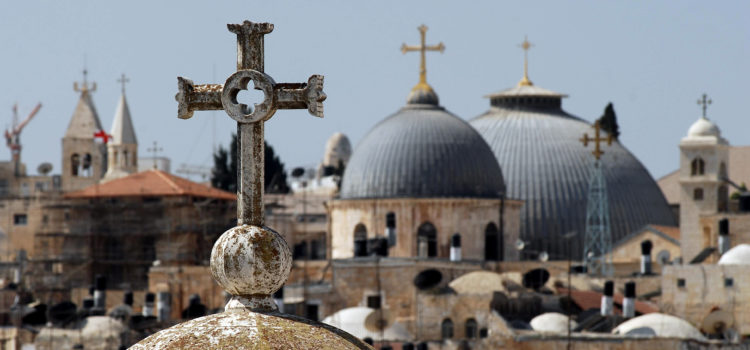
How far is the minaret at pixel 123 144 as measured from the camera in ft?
315

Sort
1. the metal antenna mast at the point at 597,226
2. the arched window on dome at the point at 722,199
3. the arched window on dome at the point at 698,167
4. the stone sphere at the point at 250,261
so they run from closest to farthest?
the stone sphere at the point at 250,261 → the arched window on dome at the point at 722,199 → the arched window on dome at the point at 698,167 → the metal antenna mast at the point at 597,226

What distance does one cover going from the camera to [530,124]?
268ft

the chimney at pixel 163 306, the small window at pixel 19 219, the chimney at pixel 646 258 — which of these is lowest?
the chimney at pixel 163 306

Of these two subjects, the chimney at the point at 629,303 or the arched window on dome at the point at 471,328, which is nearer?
the chimney at the point at 629,303

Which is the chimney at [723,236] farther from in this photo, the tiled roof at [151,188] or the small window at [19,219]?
the small window at [19,219]

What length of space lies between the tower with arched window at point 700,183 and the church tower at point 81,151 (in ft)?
119

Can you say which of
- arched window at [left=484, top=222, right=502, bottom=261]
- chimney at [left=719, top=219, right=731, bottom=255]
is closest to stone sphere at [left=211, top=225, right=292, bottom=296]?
chimney at [left=719, top=219, right=731, bottom=255]

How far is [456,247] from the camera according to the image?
65.4 meters

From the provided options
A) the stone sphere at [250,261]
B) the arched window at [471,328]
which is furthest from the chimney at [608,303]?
the stone sphere at [250,261]

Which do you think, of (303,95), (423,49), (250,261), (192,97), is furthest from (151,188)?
(250,261)

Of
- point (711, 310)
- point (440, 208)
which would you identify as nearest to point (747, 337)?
point (711, 310)

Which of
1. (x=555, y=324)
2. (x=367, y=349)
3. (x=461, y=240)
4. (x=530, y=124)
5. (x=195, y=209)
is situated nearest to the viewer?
(x=367, y=349)

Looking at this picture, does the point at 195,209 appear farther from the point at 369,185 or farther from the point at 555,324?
the point at 555,324

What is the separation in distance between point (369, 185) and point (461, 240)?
3.94 m
